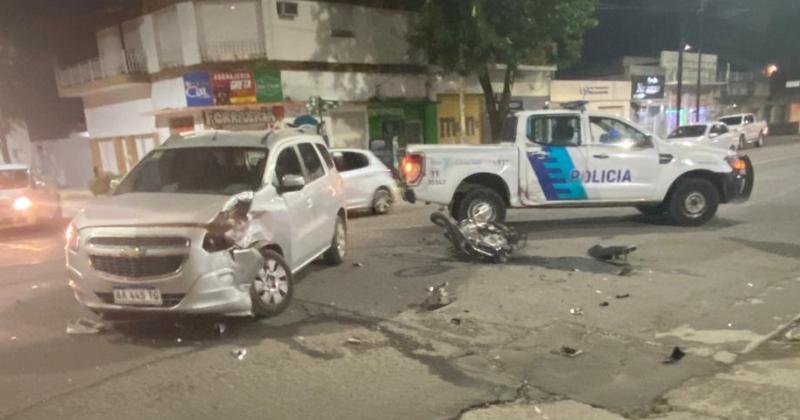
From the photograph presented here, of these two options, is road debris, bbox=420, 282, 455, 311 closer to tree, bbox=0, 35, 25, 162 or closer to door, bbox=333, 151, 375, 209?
door, bbox=333, 151, 375, 209

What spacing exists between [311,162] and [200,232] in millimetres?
2696

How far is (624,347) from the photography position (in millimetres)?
5254

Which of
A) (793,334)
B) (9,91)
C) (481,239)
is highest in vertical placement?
(9,91)

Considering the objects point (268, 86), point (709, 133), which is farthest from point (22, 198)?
point (709, 133)

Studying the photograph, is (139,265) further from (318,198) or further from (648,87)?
(648,87)

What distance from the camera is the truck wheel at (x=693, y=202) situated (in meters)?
10.8

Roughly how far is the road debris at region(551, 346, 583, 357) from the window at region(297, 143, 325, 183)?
12.3 feet

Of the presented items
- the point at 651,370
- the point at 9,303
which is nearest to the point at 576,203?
the point at 651,370

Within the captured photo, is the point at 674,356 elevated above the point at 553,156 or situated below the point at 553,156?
below

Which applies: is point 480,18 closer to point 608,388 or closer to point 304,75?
point 304,75

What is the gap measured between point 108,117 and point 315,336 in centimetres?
2480

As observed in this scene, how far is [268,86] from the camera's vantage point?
2045 centimetres

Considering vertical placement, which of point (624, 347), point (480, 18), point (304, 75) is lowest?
point (624, 347)

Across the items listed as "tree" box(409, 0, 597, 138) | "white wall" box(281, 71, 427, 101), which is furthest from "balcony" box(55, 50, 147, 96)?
"tree" box(409, 0, 597, 138)
